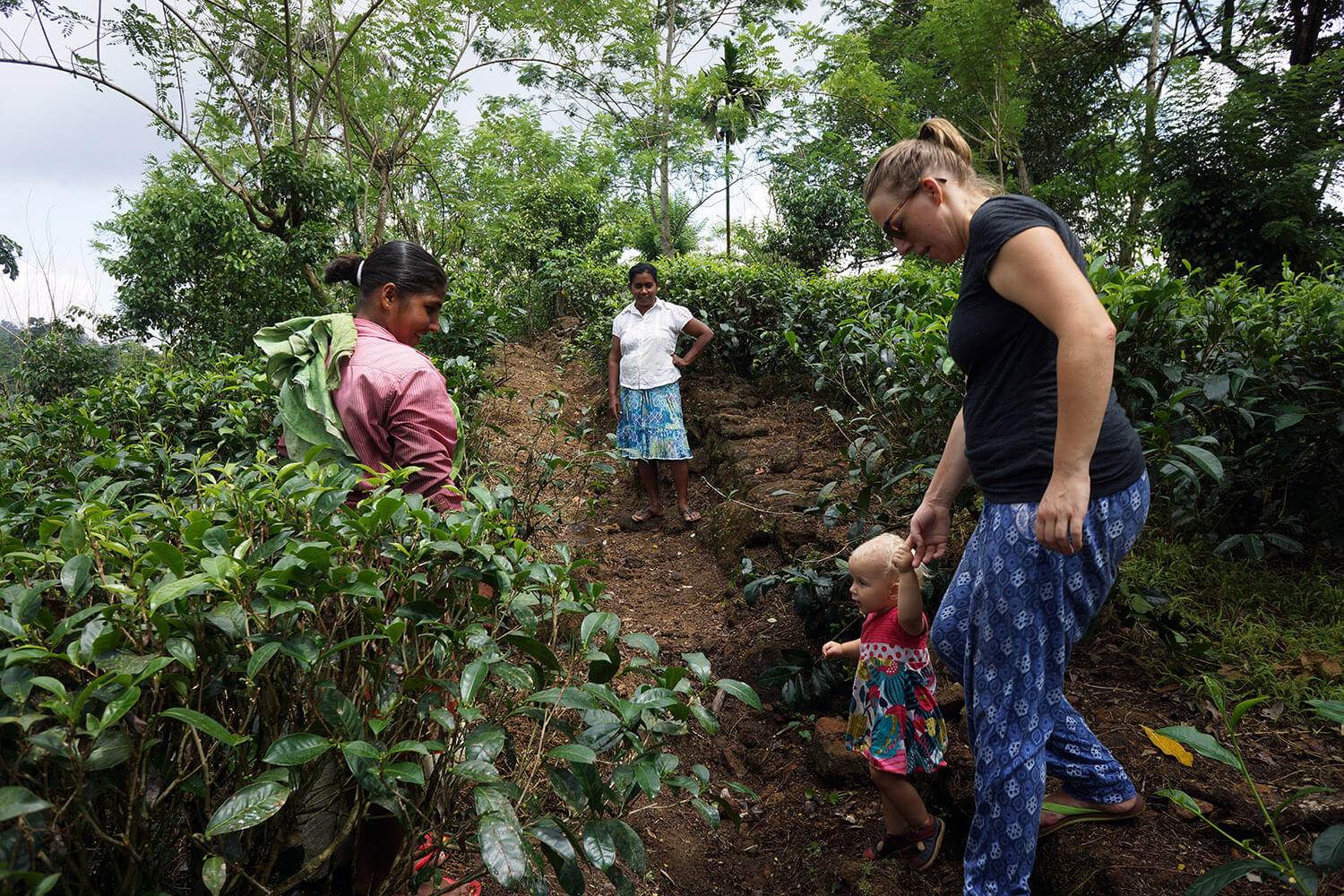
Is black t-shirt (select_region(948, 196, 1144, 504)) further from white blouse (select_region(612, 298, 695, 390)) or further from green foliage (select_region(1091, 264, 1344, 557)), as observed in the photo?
white blouse (select_region(612, 298, 695, 390))

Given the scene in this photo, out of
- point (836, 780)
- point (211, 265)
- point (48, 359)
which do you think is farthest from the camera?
point (48, 359)

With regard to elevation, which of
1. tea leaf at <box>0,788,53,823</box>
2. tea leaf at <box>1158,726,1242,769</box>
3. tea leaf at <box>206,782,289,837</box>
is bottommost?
tea leaf at <box>1158,726,1242,769</box>

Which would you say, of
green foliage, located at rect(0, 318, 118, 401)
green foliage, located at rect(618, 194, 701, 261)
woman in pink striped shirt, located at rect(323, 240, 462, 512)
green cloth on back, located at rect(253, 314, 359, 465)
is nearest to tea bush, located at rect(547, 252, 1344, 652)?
woman in pink striped shirt, located at rect(323, 240, 462, 512)

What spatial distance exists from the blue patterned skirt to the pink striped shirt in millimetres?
2976

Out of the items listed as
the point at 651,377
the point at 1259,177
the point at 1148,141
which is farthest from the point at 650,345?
the point at 1148,141

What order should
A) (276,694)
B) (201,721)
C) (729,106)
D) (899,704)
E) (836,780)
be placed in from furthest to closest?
(729,106)
(836,780)
(899,704)
(276,694)
(201,721)

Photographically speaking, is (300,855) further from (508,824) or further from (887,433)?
(887,433)

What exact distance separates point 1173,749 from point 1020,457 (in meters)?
1.17

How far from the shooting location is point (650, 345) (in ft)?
15.9

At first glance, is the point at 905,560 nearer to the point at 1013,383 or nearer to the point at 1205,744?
the point at 1013,383

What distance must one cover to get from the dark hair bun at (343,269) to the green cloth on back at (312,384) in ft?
1.48

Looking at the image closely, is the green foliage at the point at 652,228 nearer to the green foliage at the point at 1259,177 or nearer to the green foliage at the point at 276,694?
the green foliage at the point at 1259,177

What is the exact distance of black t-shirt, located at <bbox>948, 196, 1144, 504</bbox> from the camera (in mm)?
1455

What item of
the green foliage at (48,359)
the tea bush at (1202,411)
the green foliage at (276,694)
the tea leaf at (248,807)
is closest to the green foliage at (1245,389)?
the tea bush at (1202,411)
